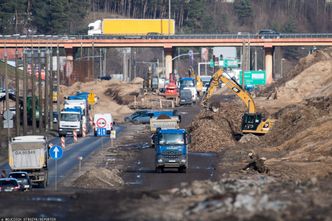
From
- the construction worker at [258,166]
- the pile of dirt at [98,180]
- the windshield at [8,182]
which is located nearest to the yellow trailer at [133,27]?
the construction worker at [258,166]

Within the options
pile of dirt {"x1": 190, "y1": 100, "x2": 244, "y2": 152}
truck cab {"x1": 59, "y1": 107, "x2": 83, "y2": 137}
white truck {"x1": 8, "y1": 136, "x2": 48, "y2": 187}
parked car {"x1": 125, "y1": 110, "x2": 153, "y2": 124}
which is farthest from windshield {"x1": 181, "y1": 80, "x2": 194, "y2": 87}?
white truck {"x1": 8, "y1": 136, "x2": 48, "y2": 187}

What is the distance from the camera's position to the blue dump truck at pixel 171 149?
5839 centimetres

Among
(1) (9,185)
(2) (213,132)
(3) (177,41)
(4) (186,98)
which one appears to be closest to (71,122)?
(2) (213,132)

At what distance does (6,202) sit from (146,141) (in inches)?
1872

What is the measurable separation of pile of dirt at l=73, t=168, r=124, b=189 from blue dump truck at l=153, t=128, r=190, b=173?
4589 mm

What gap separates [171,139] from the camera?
193 feet

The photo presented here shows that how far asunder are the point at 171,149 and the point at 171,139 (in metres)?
0.64

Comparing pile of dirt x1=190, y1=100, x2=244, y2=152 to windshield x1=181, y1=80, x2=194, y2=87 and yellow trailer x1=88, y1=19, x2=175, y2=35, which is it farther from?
yellow trailer x1=88, y1=19, x2=175, y2=35

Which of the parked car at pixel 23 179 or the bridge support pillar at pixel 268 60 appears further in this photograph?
the bridge support pillar at pixel 268 60

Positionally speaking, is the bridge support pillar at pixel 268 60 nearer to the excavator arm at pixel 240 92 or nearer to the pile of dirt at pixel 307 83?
the pile of dirt at pixel 307 83

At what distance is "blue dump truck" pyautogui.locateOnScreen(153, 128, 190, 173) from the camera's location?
5839 cm

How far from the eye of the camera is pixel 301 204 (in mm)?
31000

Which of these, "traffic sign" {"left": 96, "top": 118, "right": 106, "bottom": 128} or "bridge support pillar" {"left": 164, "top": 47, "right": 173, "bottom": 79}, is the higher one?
"bridge support pillar" {"left": 164, "top": 47, "right": 173, "bottom": 79}

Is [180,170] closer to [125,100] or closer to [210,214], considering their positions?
[210,214]
